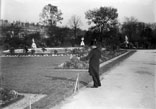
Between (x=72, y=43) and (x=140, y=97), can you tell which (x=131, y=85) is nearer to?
(x=140, y=97)

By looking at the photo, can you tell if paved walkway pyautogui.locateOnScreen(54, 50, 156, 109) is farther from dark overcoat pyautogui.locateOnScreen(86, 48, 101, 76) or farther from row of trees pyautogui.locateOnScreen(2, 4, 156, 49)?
row of trees pyautogui.locateOnScreen(2, 4, 156, 49)

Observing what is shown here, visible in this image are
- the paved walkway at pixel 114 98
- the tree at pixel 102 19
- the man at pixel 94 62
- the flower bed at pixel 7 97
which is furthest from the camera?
the tree at pixel 102 19

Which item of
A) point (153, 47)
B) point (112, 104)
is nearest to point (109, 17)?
point (153, 47)

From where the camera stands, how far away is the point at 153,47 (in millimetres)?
59656

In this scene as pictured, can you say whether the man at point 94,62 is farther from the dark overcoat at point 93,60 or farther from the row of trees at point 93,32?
the row of trees at point 93,32

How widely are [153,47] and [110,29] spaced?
51.8ft

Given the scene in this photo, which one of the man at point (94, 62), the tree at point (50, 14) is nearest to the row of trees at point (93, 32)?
the tree at point (50, 14)

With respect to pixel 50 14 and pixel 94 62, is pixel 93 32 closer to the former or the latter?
pixel 50 14

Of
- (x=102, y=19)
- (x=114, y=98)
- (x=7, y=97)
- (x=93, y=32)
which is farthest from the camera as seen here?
(x=93, y=32)

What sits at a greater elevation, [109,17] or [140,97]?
[109,17]

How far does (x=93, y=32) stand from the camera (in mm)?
58031

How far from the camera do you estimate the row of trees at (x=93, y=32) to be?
4631cm

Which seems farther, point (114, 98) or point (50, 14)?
point (50, 14)

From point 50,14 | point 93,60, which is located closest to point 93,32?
point 50,14
